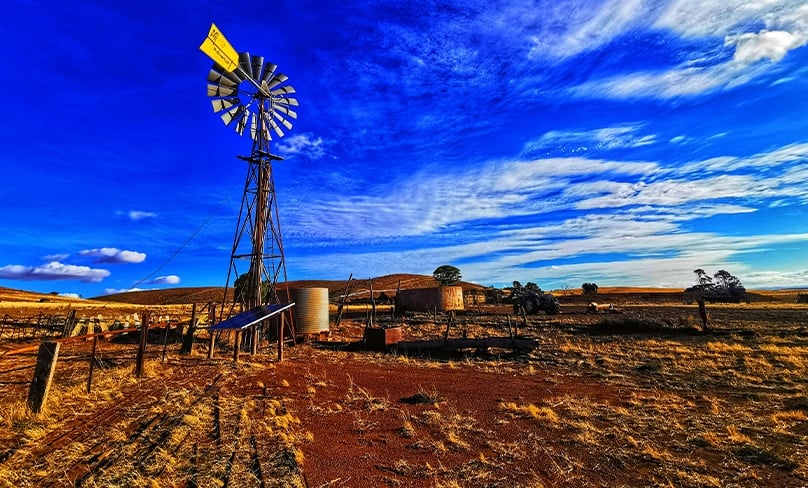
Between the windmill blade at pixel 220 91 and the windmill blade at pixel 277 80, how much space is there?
1.81 m

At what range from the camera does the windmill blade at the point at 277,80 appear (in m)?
21.2

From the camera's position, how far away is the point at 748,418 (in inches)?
356

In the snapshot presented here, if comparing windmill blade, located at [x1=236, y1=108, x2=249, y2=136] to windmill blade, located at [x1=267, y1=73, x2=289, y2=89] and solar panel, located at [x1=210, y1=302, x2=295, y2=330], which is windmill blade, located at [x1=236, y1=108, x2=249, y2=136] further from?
solar panel, located at [x1=210, y1=302, x2=295, y2=330]

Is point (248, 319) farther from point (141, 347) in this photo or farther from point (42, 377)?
point (42, 377)

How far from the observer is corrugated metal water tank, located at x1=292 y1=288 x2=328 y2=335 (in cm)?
2412

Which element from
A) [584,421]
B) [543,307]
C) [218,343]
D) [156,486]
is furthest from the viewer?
[543,307]

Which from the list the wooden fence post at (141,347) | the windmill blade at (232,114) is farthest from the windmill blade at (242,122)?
the wooden fence post at (141,347)

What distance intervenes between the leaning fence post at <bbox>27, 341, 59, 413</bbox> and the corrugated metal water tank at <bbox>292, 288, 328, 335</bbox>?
15.0 m

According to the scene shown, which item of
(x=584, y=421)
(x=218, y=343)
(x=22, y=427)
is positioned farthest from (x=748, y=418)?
(x=218, y=343)

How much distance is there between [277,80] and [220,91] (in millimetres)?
2894

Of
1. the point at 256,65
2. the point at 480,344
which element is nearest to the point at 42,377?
the point at 480,344

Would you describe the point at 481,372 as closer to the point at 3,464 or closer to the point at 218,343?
the point at 3,464

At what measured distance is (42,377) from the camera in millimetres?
8836

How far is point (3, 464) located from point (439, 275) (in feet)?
305
